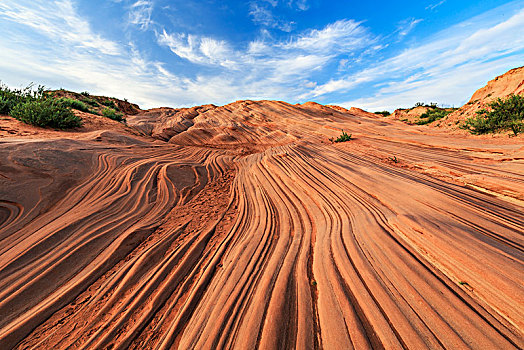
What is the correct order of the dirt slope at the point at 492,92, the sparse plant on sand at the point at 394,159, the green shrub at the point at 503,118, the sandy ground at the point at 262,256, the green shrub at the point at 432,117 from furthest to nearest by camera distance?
the green shrub at the point at 432,117 → the dirt slope at the point at 492,92 → the green shrub at the point at 503,118 → the sparse plant on sand at the point at 394,159 → the sandy ground at the point at 262,256

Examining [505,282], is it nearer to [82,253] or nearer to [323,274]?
[323,274]

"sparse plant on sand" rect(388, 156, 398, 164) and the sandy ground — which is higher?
"sparse plant on sand" rect(388, 156, 398, 164)

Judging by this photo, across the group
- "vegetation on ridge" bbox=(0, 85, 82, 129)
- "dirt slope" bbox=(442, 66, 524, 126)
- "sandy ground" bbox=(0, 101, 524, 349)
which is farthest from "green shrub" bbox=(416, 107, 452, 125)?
"vegetation on ridge" bbox=(0, 85, 82, 129)

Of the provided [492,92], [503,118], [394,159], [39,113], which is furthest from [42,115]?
[492,92]

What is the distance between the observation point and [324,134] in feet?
35.1

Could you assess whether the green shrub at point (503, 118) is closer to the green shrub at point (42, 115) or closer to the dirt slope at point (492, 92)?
the dirt slope at point (492, 92)

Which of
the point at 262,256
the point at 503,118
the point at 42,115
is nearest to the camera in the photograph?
the point at 262,256

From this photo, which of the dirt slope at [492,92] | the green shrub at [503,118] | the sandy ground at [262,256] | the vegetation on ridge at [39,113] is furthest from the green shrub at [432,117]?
the vegetation on ridge at [39,113]

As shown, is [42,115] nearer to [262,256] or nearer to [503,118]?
[262,256]

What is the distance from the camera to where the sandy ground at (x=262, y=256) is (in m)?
1.42

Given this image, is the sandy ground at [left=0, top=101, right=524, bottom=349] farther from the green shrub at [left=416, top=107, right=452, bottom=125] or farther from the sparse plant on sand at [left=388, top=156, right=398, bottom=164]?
the green shrub at [left=416, top=107, right=452, bottom=125]

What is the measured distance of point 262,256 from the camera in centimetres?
239

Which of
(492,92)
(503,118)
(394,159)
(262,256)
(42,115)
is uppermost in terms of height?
(492,92)

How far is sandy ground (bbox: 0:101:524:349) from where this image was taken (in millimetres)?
1420
